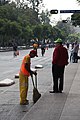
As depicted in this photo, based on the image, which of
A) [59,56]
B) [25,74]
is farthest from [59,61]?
[25,74]

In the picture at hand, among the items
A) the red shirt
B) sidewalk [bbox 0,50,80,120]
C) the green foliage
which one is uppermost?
the red shirt

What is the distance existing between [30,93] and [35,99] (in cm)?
208

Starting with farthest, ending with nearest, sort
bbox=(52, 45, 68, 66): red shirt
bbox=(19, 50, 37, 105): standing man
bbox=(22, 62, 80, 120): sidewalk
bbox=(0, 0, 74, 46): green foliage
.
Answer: bbox=(0, 0, 74, 46): green foliage, bbox=(52, 45, 68, 66): red shirt, bbox=(19, 50, 37, 105): standing man, bbox=(22, 62, 80, 120): sidewalk

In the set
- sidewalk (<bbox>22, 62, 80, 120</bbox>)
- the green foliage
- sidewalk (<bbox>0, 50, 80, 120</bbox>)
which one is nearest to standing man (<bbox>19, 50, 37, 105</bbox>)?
sidewalk (<bbox>0, 50, 80, 120</bbox>)

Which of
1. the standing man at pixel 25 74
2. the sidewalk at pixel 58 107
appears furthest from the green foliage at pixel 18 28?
the standing man at pixel 25 74

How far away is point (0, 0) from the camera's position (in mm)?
100375

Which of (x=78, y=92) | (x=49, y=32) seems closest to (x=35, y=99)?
(x=78, y=92)

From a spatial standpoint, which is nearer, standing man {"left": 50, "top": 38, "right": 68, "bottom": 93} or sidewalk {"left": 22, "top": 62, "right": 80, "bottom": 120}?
sidewalk {"left": 22, "top": 62, "right": 80, "bottom": 120}

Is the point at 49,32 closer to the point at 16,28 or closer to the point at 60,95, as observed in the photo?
the point at 16,28

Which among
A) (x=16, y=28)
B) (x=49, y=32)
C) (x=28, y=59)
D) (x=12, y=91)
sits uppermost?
(x=28, y=59)

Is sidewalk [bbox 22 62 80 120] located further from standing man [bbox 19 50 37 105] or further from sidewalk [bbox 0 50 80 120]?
standing man [bbox 19 50 37 105]

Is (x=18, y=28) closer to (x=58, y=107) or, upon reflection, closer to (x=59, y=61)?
(x=59, y=61)

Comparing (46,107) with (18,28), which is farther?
(18,28)

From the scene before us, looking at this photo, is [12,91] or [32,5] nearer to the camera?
[12,91]
